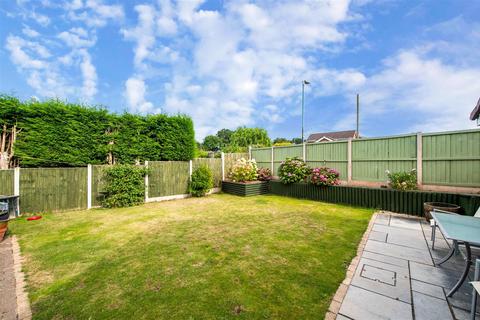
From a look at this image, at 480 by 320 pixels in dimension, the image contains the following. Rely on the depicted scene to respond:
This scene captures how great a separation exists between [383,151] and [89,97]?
32.4ft

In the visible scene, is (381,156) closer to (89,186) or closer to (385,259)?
(385,259)

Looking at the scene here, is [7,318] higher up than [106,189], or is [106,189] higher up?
[106,189]

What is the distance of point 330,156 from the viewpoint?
7547mm

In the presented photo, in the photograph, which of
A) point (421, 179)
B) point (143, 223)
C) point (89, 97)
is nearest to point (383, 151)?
point (421, 179)

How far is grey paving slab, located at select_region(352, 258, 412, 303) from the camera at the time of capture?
2073 mm

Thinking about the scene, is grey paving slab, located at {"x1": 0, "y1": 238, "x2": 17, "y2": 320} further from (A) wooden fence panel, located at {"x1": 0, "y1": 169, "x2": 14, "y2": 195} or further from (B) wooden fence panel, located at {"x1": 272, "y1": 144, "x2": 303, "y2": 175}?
(B) wooden fence panel, located at {"x1": 272, "y1": 144, "x2": 303, "y2": 175}

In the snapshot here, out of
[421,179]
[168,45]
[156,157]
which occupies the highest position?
[168,45]

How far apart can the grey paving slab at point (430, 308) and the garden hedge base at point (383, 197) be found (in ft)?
12.6

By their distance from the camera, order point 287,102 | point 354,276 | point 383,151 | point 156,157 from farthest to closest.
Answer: point 287,102
point 156,157
point 383,151
point 354,276

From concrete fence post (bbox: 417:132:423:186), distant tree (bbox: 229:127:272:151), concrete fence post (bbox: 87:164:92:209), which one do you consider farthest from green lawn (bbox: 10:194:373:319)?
distant tree (bbox: 229:127:272:151)

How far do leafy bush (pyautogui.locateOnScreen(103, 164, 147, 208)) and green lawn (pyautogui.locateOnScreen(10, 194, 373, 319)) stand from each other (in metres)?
1.50

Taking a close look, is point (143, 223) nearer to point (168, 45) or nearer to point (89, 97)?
point (89, 97)

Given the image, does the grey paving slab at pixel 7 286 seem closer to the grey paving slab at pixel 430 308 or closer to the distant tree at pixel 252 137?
the grey paving slab at pixel 430 308

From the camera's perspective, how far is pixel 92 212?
19.3ft
